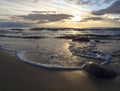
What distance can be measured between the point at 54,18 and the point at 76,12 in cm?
297

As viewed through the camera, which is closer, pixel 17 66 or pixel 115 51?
Answer: pixel 17 66

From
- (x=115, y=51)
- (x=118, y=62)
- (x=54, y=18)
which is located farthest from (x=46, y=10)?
(x=118, y=62)

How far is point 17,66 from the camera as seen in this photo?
9.80 metres

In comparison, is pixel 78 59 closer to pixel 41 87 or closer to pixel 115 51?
pixel 115 51

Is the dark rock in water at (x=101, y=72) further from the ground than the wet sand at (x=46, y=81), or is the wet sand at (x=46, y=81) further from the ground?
the dark rock in water at (x=101, y=72)

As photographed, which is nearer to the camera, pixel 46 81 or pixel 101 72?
pixel 46 81

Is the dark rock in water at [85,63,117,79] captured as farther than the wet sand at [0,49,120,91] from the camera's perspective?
Yes

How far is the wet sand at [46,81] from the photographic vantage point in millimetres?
7730

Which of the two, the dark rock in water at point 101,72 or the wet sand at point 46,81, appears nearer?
the wet sand at point 46,81

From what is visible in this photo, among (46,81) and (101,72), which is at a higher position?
(101,72)

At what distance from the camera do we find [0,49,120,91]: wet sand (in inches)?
304

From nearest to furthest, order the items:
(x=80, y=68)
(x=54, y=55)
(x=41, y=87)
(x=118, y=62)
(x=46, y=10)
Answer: (x=41, y=87) → (x=80, y=68) → (x=118, y=62) → (x=54, y=55) → (x=46, y=10)

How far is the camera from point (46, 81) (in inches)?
324

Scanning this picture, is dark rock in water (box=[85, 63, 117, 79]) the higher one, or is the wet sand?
dark rock in water (box=[85, 63, 117, 79])
